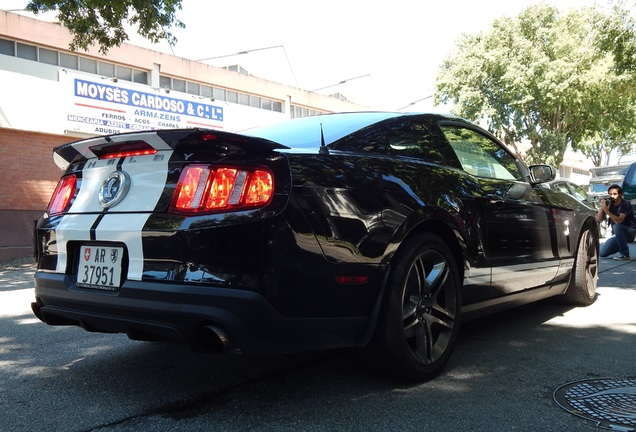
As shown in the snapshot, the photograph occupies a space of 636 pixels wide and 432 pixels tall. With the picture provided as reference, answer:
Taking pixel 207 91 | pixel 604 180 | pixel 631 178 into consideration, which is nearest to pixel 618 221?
pixel 631 178

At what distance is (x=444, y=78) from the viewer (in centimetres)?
2659

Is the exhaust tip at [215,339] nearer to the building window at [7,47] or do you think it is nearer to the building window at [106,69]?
the building window at [7,47]

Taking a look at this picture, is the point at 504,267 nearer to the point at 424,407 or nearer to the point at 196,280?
the point at 424,407

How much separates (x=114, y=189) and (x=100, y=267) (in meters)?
0.40

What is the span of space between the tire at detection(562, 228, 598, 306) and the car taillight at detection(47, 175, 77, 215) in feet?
13.9

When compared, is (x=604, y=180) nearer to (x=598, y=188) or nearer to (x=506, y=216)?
(x=598, y=188)

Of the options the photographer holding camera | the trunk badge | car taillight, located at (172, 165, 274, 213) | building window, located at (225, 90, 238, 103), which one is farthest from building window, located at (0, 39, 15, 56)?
car taillight, located at (172, 165, 274, 213)

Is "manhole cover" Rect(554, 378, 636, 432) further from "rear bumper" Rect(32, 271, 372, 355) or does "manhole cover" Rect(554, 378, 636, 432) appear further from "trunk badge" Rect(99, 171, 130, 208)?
"trunk badge" Rect(99, 171, 130, 208)

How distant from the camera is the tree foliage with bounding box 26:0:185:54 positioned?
35.0 ft

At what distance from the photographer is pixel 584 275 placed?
16.9 feet

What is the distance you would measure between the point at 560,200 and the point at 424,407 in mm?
2788

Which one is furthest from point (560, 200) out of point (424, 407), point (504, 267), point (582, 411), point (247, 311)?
point (247, 311)

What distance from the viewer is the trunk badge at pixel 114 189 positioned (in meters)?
2.74

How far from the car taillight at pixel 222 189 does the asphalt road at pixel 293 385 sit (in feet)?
3.22
